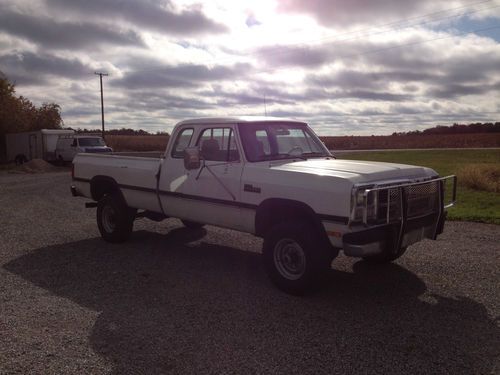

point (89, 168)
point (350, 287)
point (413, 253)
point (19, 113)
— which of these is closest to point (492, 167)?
point (413, 253)

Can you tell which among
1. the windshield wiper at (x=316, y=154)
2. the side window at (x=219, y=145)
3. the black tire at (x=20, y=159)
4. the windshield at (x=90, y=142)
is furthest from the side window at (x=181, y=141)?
the black tire at (x=20, y=159)

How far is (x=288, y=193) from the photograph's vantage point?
16.4 ft

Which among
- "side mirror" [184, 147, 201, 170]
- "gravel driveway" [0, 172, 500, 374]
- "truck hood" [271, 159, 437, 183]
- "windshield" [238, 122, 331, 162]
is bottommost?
"gravel driveway" [0, 172, 500, 374]

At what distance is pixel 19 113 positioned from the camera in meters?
41.9

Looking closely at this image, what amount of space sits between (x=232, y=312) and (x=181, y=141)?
2.97 meters

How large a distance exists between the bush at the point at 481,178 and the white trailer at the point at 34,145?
2496 centimetres

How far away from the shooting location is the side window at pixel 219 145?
19.4 ft

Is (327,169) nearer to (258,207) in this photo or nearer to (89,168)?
(258,207)

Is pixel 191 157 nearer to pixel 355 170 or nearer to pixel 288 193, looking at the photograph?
pixel 288 193

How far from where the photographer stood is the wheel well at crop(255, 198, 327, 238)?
4891 millimetres

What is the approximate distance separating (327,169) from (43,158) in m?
29.0

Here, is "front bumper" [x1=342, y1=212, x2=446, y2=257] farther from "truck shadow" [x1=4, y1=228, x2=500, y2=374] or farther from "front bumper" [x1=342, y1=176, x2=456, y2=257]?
"truck shadow" [x1=4, y1=228, x2=500, y2=374]

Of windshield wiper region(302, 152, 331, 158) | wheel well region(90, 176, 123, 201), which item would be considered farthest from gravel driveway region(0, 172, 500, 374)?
windshield wiper region(302, 152, 331, 158)

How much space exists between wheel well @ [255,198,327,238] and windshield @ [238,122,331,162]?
2.34 ft
